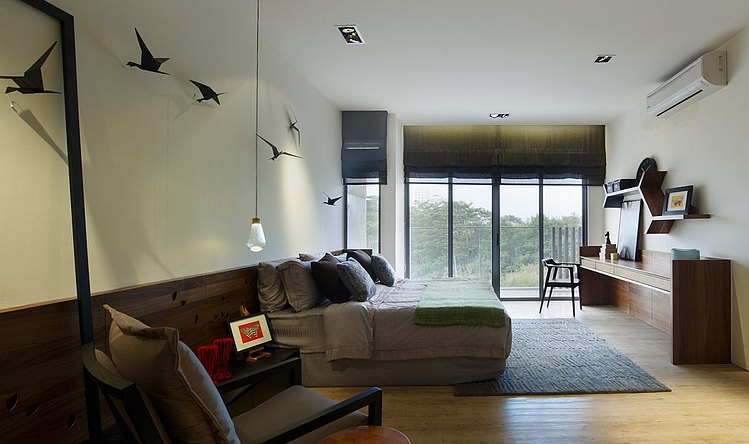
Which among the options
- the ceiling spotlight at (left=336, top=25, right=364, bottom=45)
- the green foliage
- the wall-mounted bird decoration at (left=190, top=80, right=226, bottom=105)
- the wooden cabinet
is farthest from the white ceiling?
the green foliage

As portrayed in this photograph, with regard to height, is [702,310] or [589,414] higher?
[702,310]

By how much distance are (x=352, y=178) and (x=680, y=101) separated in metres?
3.93

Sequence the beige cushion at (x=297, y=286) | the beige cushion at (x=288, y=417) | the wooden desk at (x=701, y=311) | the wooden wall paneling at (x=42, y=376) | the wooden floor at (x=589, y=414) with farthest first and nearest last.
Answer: the wooden desk at (x=701, y=311)
the beige cushion at (x=297, y=286)
the wooden floor at (x=589, y=414)
the beige cushion at (x=288, y=417)
the wooden wall paneling at (x=42, y=376)

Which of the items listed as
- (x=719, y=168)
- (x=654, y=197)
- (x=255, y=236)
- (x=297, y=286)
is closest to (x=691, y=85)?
(x=719, y=168)

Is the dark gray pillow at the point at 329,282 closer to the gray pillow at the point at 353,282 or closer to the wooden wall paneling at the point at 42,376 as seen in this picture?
the gray pillow at the point at 353,282

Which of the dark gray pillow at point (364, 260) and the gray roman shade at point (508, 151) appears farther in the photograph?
the gray roman shade at point (508, 151)

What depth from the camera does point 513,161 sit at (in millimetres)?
6918

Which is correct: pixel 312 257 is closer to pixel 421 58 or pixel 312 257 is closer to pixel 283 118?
pixel 283 118

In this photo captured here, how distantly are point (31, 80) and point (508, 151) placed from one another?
6.40m

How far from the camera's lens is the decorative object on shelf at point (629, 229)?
5.70 metres

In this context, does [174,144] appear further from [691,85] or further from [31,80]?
[691,85]

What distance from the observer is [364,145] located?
6188 mm

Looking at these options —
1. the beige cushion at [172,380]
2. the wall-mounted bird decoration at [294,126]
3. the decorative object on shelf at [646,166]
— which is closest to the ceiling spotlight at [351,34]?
the wall-mounted bird decoration at [294,126]

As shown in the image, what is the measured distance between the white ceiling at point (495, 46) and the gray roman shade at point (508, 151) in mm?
1157
